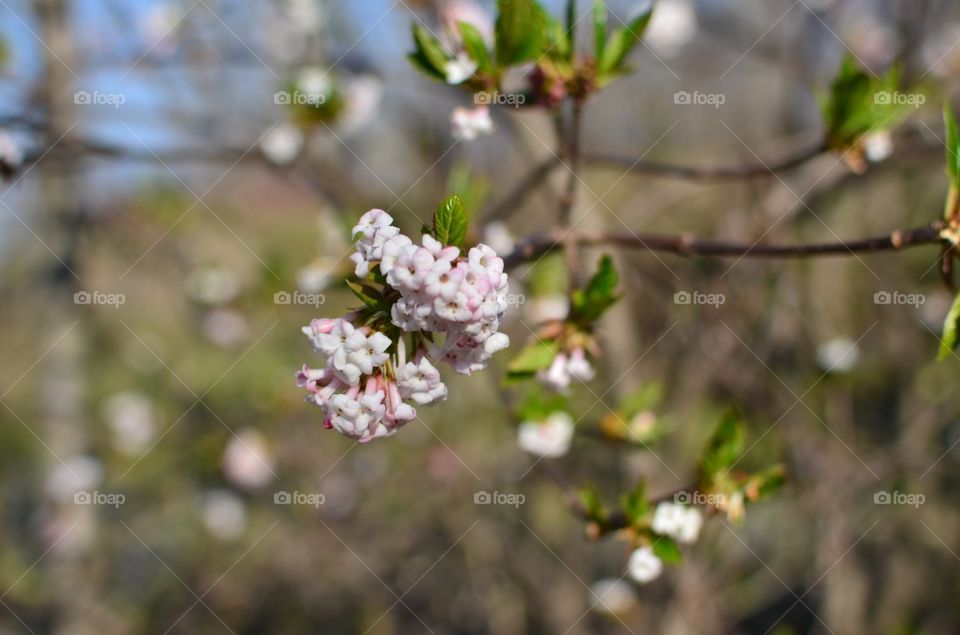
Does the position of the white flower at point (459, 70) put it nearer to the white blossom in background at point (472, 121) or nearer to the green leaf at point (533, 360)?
the white blossom in background at point (472, 121)

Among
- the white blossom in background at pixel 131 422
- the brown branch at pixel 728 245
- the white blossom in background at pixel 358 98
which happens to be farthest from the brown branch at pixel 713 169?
the white blossom in background at pixel 131 422

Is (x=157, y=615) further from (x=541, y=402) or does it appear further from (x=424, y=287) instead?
(x=424, y=287)

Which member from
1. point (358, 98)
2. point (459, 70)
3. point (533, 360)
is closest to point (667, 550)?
point (533, 360)

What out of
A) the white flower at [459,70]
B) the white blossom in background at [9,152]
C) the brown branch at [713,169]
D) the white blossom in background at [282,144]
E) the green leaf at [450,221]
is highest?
the white flower at [459,70]

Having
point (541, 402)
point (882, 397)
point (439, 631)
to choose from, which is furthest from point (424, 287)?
point (882, 397)

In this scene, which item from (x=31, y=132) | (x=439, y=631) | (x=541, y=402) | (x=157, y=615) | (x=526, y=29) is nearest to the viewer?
(x=526, y=29)
